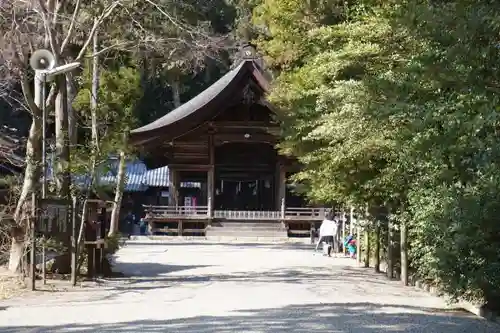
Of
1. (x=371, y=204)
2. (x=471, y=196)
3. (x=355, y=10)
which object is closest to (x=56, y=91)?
(x=355, y=10)

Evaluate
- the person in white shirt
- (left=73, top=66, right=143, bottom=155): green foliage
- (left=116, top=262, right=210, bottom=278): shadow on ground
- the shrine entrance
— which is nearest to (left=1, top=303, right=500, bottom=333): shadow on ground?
(left=116, top=262, right=210, bottom=278): shadow on ground

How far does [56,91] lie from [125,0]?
7.01ft

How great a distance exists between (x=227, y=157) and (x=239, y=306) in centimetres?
2436

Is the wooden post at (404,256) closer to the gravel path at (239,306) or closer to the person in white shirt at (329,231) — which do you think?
the gravel path at (239,306)

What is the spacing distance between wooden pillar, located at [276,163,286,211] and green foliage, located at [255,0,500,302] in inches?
517

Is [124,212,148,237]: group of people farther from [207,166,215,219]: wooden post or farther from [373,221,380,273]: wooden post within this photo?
[373,221,380,273]: wooden post

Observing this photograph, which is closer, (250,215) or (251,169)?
(250,215)

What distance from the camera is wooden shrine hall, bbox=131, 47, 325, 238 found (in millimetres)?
30562

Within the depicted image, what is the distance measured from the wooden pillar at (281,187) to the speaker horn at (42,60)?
2022 cm

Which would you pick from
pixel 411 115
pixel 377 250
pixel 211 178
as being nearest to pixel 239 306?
pixel 411 115

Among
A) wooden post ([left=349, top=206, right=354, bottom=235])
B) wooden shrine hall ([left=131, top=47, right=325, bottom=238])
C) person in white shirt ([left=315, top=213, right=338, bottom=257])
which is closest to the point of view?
wooden post ([left=349, top=206, right=354, bottom=235])

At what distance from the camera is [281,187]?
32250 millimetres

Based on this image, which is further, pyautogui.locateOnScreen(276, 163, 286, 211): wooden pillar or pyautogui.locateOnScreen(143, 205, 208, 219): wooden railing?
pyautogui.locateOnScreen(143, 205, 208, 219): wooden railing

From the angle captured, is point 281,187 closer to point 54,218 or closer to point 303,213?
point 303,213
